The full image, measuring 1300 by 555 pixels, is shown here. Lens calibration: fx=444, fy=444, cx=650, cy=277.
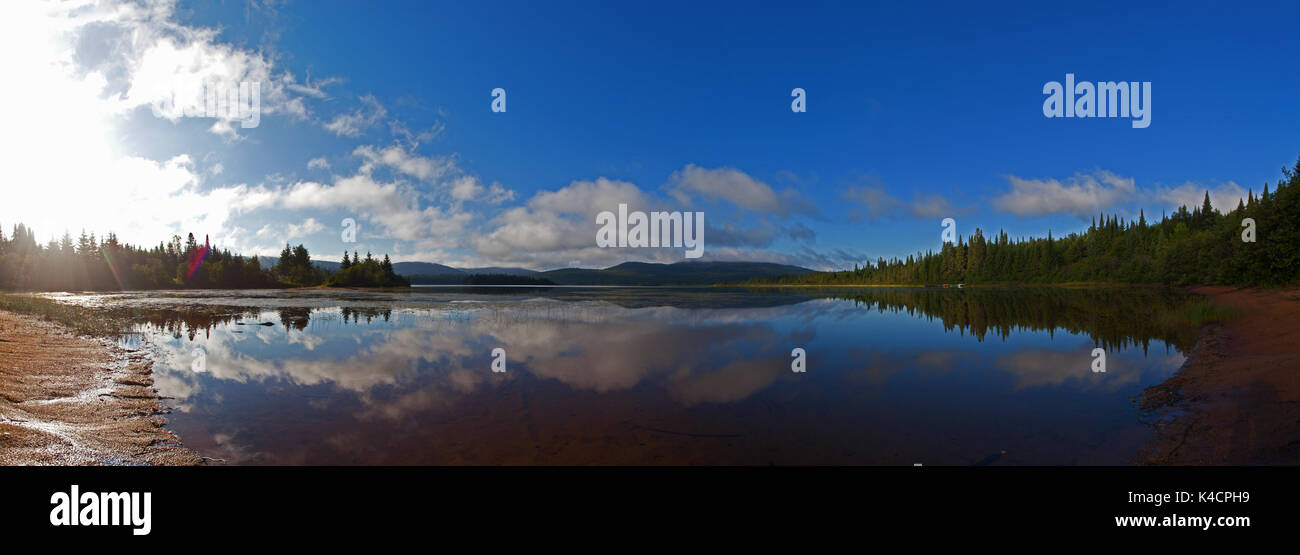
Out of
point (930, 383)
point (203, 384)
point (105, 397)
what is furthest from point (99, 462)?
point (930, 383)

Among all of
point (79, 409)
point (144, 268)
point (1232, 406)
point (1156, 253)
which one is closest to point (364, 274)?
point (144, 268)

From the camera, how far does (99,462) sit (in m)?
6.92

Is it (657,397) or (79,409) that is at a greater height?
(79,409)

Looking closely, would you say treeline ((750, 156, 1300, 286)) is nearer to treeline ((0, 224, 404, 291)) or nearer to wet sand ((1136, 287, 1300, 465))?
wet sand ((1136, 287, 1300, 465))

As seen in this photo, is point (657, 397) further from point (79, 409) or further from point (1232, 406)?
point (1232, 406)

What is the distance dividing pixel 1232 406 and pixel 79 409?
2542 cm

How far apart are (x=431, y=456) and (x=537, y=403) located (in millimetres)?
3496

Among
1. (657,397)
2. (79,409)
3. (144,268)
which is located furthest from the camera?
(144,268)

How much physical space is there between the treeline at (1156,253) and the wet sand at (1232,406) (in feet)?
134

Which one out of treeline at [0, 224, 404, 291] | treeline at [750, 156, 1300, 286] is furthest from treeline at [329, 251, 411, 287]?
treeline at [750, 156, 1300, 286]

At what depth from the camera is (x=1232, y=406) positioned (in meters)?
9.97

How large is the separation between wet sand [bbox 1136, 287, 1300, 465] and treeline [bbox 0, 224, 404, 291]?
6429 inches

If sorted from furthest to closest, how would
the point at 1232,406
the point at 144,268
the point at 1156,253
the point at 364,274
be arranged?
the point at 364,274 < the point at 144,268 < the point at 1156,253 < the point at 1232,406

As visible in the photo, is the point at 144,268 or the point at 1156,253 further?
the point at 144,268
